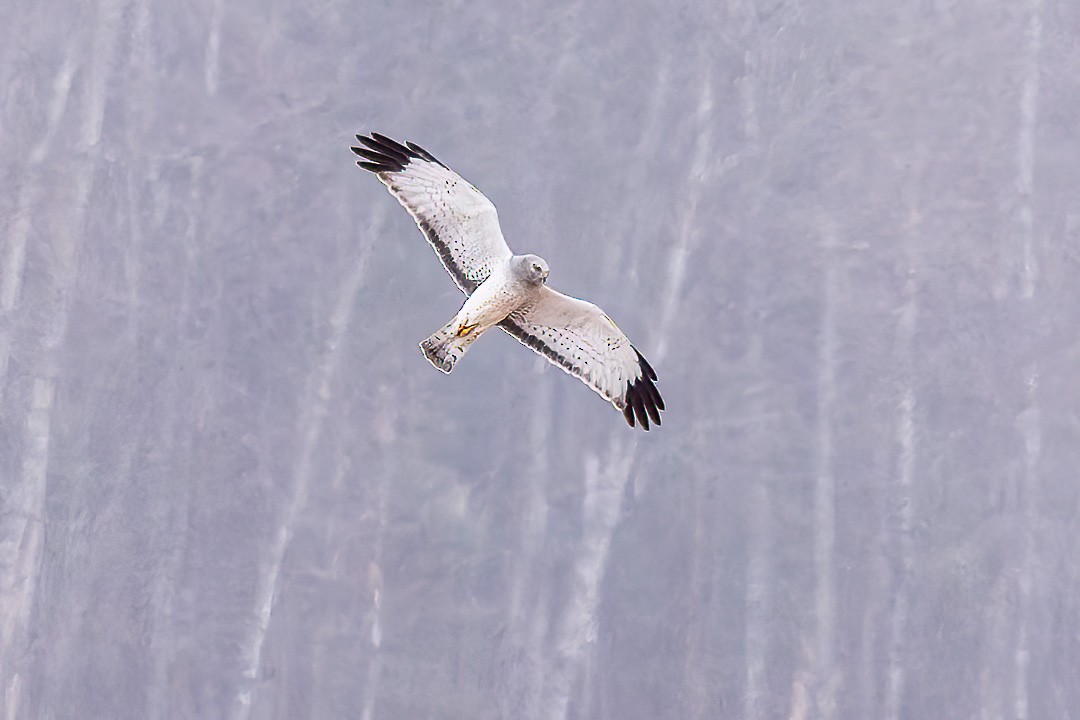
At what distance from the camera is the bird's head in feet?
19.8

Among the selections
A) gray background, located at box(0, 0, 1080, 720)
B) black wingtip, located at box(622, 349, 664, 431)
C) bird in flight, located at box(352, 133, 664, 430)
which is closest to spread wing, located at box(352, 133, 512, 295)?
bird in flight, located at box(352, 133, 664, 430)

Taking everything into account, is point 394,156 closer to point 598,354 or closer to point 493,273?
point 493,273

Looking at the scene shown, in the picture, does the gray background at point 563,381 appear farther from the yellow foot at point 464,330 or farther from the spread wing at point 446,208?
the yellow foot at point 464,330

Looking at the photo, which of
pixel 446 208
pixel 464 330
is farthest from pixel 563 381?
pixel 464 330

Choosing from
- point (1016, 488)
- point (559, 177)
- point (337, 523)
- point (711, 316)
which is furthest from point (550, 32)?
point (1016, 488)

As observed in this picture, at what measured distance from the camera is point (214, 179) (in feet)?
31.6

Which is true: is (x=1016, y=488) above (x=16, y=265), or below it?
below

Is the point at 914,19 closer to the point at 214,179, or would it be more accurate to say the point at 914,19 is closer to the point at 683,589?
the point at 683,589

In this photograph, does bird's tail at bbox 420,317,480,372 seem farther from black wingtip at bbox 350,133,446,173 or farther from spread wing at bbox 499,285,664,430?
black wingtip at bbox 350,133,446,173

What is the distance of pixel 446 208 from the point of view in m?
6.45

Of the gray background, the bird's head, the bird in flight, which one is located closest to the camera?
the bird's head

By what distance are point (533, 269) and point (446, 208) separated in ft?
1.95

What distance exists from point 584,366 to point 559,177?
9.88 ft

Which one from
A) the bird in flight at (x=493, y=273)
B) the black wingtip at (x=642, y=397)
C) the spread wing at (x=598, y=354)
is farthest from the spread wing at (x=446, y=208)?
the black wingtip at (x=642, y=397)
